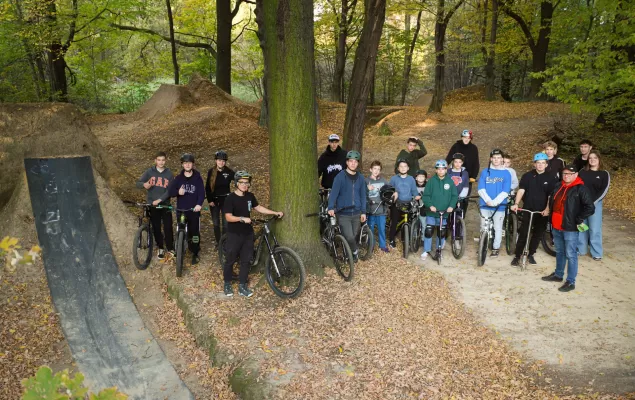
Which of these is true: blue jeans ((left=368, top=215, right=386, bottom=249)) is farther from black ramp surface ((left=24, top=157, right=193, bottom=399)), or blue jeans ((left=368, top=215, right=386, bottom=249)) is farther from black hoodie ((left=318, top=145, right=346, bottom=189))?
black ramp surface ((left=24, top=157, right=193, bottom=399))

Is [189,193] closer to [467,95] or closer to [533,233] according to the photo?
[533,233]

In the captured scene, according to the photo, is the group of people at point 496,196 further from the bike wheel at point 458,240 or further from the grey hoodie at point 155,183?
the grey hoodie at point 155,183

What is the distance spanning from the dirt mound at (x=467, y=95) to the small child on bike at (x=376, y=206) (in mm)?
18575

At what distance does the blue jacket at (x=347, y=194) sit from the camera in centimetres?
737

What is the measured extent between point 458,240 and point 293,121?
11.9 ft

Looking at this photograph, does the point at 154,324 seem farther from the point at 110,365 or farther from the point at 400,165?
the point at 400,165

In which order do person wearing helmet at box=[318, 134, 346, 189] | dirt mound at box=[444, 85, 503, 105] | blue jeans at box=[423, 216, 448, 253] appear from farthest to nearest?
dirt mound at box=[444, 85, 503, 105] < person wearing helmet at box=[318, 134, 346, 189] < blue jeans at box=[423, 216, 448, 253]

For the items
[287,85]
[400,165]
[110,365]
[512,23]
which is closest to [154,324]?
[110,365]

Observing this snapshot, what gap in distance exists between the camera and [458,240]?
8.12m

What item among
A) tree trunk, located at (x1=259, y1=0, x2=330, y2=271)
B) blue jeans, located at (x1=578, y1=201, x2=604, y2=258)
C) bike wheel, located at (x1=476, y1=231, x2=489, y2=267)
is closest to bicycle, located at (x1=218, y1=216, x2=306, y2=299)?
tree trunk, located at (x1=259, y1=0, x2=330, y2=271)

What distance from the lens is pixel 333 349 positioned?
5551 mm

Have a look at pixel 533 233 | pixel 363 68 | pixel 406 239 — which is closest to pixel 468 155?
pixel 533 233

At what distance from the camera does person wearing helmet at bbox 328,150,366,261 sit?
290 inches

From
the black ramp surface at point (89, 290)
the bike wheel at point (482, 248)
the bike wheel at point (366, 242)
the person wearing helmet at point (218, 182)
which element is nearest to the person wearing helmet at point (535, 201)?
the bike wheel at point (482, 248)
